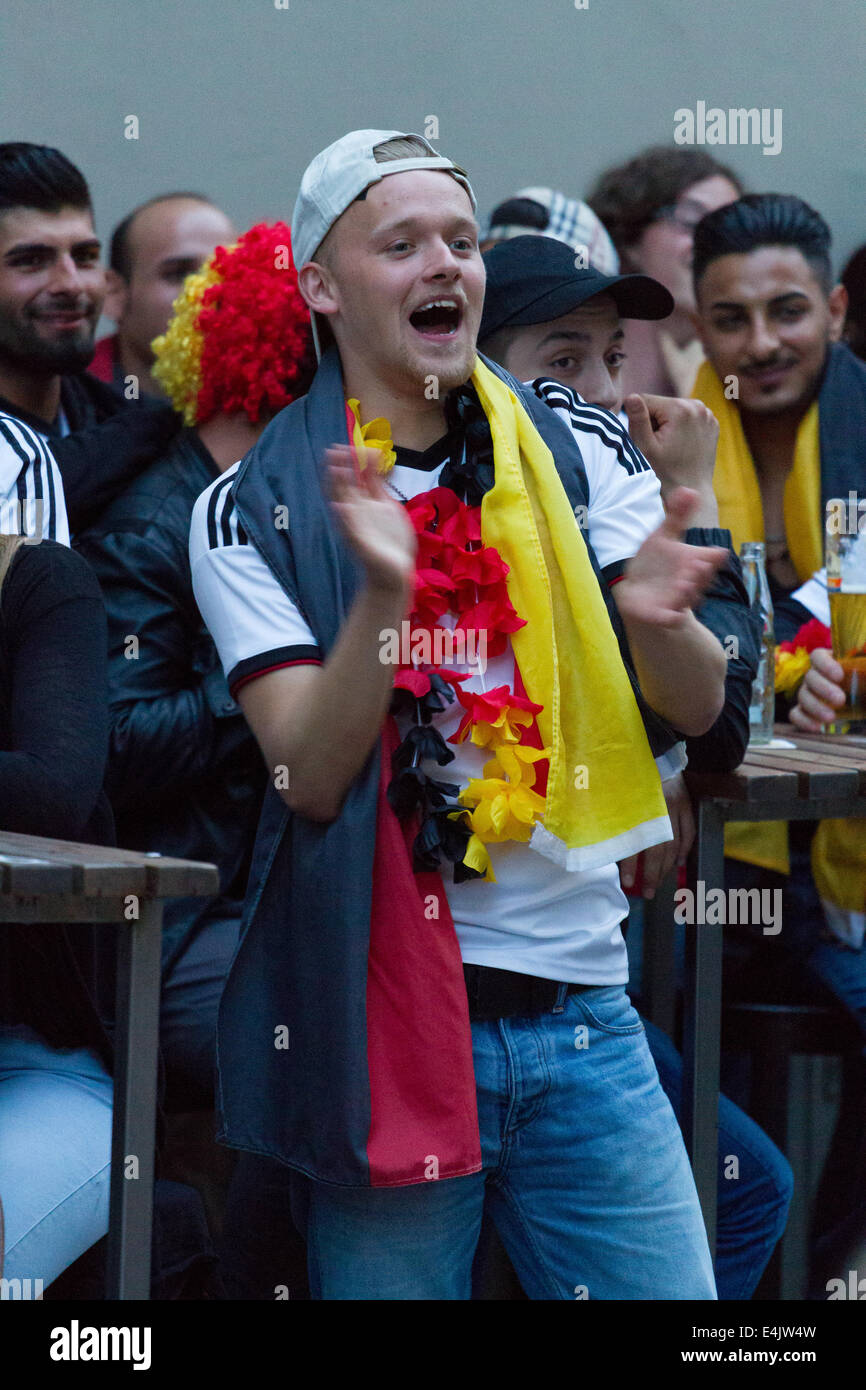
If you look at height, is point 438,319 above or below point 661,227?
below

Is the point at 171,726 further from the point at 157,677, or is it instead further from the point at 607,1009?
the point at 607,1009

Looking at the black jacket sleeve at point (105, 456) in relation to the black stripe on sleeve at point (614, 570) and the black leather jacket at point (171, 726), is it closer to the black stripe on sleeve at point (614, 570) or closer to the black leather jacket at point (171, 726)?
the black leather jacket at point (171, 726)

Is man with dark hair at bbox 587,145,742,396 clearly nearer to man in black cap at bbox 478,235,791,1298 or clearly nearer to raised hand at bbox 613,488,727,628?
man in black cap at bbox 478,235,791,1298

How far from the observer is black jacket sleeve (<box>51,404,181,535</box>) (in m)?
2.96

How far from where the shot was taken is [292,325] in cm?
294

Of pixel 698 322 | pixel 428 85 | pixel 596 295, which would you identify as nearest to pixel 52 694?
pixel 596 295

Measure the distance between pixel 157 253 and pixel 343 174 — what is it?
229 centimetres

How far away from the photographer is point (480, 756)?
1829 millimetres

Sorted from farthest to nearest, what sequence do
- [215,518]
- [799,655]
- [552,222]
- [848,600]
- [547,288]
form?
[552,222] < [799,655] < [848,600] < [547,288] < [215,518]

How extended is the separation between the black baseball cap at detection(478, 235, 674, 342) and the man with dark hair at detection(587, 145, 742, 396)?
6.11ft

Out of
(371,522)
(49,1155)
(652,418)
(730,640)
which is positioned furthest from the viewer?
(652,418)

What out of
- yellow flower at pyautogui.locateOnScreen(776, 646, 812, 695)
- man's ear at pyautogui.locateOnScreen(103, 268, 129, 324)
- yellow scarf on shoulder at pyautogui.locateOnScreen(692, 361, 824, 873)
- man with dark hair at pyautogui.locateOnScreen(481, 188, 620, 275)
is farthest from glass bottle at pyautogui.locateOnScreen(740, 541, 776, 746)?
man's ear at pyautogui.locateOnScreen(103, 268, 129, 324)

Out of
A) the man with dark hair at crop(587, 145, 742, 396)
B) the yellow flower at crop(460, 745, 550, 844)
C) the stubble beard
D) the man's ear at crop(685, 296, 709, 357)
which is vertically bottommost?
the yellow flower at crop(460, 745, 550, 844)

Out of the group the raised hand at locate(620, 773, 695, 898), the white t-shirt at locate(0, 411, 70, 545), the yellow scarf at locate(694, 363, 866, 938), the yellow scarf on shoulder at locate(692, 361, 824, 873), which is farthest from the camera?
the yellow scarf on shoulder at locate(692, 361, 824, 873)
